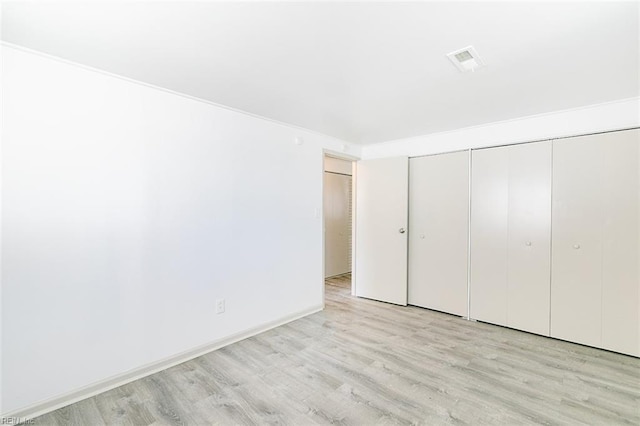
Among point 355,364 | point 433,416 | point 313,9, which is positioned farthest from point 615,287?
point 313,9

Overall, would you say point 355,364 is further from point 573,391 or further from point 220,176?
point 220,176

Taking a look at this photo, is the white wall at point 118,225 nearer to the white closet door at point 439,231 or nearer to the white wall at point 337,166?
the white closet door at point 439,231

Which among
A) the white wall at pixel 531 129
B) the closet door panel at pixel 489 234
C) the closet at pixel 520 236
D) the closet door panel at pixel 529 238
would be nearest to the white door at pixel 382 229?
the closet at pixel 520 236

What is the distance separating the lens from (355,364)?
7.75 ft

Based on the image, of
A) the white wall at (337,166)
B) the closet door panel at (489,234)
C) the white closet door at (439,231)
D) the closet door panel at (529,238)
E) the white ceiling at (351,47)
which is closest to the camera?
the white ceiling at (351,47)

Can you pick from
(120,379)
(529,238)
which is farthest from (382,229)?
(120,379)

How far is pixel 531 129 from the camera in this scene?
3027mm

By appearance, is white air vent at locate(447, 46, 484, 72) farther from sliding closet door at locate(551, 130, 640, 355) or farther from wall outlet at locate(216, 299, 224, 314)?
wall outlet at locate(216, 299, 224, 314)

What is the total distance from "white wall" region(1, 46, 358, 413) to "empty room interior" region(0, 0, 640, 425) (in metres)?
0.01

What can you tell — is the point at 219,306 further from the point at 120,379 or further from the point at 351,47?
the point at 351,47

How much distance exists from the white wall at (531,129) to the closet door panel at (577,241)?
0.15m

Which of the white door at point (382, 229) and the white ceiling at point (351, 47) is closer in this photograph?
the white ceiling at point (351, 47)

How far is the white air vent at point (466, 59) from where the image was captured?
1.78 m

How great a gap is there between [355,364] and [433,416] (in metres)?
0.72
